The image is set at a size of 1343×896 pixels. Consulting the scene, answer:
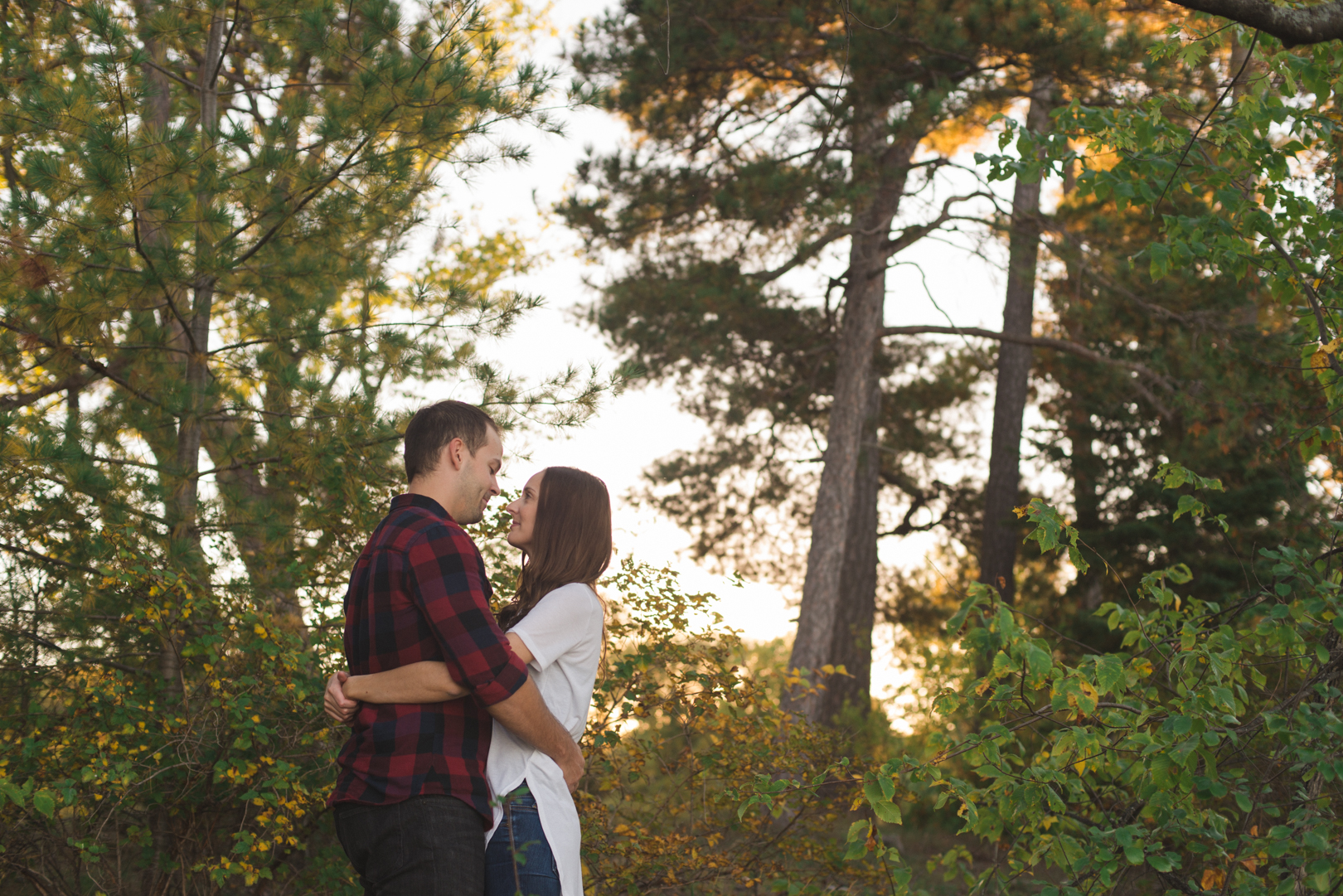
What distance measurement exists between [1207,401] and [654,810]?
312 inches

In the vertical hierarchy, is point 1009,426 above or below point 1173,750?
above

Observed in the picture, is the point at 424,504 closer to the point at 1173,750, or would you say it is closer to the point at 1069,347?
the point at 1173,750

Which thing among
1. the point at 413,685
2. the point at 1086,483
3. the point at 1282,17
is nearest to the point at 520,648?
the point at 413,685

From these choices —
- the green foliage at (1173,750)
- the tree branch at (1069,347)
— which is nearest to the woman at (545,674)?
the green foliage at (1173,750)

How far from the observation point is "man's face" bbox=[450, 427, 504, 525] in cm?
216

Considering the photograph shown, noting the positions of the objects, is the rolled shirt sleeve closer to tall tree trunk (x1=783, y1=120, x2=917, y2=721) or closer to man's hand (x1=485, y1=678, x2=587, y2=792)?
man's hand (x1=485, y1=678, x2=587, y2=792)

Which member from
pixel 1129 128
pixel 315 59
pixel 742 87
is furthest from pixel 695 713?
Answer: pixel 742 87

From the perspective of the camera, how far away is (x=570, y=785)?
207 cm

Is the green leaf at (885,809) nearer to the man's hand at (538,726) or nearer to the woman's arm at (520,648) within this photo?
the man's hand at (538,726)

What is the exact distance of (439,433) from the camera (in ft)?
7.08

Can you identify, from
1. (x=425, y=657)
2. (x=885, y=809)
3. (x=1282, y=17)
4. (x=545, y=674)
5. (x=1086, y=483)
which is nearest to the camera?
(x=425, y=657)

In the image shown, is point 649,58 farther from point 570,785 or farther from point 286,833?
point 570,785

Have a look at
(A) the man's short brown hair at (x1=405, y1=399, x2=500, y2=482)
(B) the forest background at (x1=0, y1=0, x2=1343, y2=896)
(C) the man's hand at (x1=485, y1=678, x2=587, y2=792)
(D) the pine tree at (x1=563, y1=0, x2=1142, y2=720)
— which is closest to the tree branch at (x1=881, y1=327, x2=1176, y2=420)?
(D) the pine tree at (x1=563, y1=0, x2=1142, y2=720)

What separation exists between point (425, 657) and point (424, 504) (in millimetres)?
320
